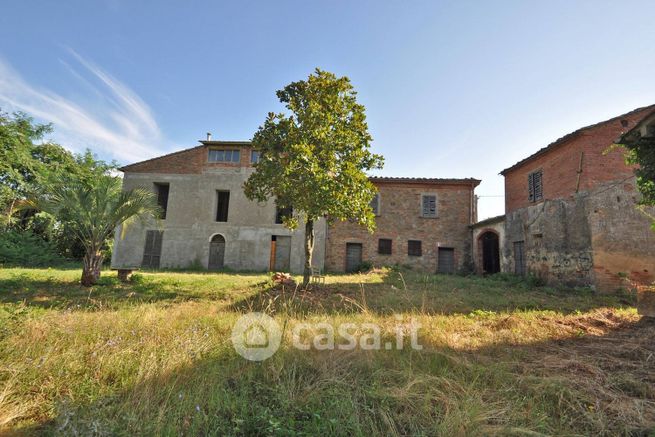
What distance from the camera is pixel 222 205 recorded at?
1900 cm

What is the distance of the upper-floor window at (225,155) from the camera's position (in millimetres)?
18188

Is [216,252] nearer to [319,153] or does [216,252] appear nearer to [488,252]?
[319,153]

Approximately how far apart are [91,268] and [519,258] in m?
16.6

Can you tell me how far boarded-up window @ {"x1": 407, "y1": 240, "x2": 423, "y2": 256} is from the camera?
17.8 metres

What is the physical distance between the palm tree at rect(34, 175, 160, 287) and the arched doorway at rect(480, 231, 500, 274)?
16408mm

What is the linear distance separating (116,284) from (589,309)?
13.3 metres

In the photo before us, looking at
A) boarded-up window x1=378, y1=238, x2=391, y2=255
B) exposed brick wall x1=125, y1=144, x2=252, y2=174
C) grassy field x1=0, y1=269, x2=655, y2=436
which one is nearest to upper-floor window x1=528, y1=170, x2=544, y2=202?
boarded-up window x1=378, y1=238, x2=391, y2=255

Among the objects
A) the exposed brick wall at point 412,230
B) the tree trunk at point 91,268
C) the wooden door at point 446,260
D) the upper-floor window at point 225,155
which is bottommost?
the tree trunk at point 91,268

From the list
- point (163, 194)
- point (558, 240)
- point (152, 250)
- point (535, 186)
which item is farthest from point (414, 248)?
point (163, 194)

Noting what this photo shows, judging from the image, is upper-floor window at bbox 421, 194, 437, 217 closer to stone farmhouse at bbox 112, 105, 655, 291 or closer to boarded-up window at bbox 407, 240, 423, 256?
stone farmhouse at bbox 112, 105, 655, 291

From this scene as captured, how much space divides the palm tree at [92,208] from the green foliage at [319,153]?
4.14 meters

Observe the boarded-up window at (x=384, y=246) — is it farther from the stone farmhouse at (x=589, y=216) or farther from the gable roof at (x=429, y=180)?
the stone farmhouse at (x=589, y=216)

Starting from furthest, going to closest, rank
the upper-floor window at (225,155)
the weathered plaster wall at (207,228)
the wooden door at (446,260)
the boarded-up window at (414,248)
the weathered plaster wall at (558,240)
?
the upper-floor window at (225,155)
the boarded-up window at (414,248)
the wooden door at (446,260)
the weathered plaster wall at (207,228)
the weathered plaster wall at (558,240)

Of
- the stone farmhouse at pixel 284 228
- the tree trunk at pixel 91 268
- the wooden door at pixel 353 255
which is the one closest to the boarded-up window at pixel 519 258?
the stone farmhouse at pixel 284 228
